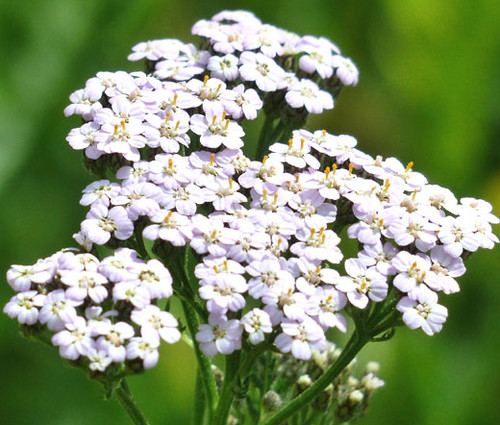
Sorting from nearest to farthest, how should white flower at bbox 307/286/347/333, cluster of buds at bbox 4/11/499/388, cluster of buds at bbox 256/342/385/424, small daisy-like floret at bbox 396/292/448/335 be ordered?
cluster of buds at bbox 4/11/499/388
white flower at bbox 307/286/347/333
small daisy-like floret at bbox 396/292/448/335
cluster of buds at bbox 256/342/385/424

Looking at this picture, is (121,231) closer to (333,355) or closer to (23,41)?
(333,355)

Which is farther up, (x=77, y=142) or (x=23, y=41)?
(x=23, y=41)

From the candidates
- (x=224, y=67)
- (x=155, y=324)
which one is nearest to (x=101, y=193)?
(x=155, y=324)

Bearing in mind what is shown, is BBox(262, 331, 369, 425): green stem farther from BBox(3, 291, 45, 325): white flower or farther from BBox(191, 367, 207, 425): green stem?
BBox(3, 291, 45, 325): white flower

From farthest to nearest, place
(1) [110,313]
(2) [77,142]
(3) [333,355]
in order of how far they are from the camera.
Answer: (3) [333,355]
(2) [77,142]
(1) [110,313]

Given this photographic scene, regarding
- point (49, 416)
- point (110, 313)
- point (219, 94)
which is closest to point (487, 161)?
point (219, 94)

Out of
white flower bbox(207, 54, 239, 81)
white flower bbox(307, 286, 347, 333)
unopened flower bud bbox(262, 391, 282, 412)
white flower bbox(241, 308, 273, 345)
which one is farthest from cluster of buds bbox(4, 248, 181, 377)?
white flower bbox(207, 54, 239, 81)

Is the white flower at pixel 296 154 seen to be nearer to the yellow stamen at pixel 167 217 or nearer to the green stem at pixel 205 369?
the yellow stamen at pixel 167 217
